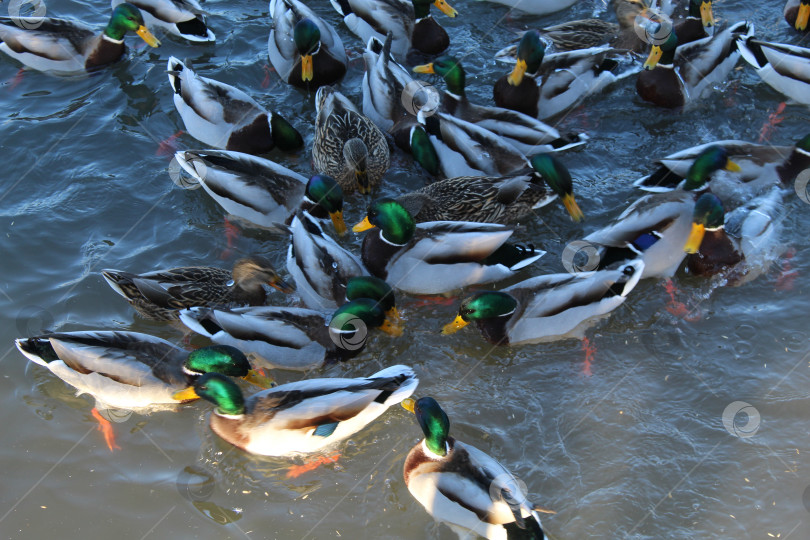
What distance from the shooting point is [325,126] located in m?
7.14

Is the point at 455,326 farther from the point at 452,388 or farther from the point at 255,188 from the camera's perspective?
the point at 255,188

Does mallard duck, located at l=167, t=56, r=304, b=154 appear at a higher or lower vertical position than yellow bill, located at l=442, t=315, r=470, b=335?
higher

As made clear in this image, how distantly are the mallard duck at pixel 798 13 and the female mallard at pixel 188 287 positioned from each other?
6.40 meters

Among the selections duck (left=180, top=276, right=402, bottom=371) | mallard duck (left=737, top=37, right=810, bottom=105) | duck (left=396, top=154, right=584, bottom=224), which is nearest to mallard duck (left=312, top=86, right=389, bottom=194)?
duck (left=396, top=154, right=584, bottom=224)

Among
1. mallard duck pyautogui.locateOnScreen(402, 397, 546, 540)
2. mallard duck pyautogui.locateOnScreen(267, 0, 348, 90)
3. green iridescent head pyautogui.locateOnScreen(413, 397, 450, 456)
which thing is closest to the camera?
mallard duck pyautogui.locateOnScreen(402, 397, 546, 540)

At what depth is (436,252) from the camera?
5.92 m

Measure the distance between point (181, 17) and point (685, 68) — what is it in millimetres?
5611

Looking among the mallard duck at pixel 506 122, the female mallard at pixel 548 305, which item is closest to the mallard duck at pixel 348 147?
the mallard duck at pixel 506 122

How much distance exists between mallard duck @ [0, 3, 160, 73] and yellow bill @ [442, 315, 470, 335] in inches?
204

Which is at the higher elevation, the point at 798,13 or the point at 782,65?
the point at 798,13

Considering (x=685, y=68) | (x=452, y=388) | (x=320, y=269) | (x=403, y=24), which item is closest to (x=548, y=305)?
(x=452, y=388)

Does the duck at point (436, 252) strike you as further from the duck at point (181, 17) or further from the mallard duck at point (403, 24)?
the duck at point (181, 17)

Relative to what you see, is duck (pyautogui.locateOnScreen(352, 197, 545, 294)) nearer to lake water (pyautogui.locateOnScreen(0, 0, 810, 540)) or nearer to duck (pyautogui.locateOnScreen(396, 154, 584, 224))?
lake water (pyautogui.locateOnScreen(0, 0, 810, 540))

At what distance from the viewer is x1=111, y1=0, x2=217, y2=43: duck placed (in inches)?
342
